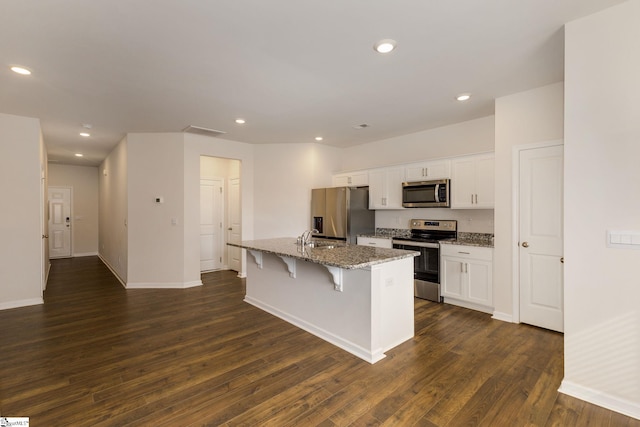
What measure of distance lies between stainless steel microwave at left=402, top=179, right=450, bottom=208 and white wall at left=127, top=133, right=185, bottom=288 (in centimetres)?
381

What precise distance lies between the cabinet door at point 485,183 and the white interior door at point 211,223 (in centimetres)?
522

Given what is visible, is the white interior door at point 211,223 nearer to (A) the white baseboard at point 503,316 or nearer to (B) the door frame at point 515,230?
(A) the white baseboard at point 503,316

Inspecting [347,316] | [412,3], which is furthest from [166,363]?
[412,3]

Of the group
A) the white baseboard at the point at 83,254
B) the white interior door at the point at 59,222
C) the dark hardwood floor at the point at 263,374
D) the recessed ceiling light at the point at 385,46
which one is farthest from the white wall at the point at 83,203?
the recessed ceiling light at the point at 385,46

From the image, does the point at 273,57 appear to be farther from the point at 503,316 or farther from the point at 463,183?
the point at 503,316

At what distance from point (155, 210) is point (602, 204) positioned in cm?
572

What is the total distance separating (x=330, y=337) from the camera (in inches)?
118

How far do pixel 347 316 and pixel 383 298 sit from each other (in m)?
0.38

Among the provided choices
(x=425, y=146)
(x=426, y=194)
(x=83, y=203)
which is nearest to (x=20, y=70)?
(x=426, y=194)

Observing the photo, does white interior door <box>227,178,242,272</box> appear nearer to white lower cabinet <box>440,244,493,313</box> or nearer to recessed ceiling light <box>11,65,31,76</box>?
recessed ceiling light <box>11,65,31,76</box>

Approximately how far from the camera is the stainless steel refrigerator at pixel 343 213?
5.26 metres

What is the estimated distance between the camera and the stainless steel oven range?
425 cm

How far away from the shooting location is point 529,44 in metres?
2.43

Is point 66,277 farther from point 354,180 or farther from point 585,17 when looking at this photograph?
point 585,17
